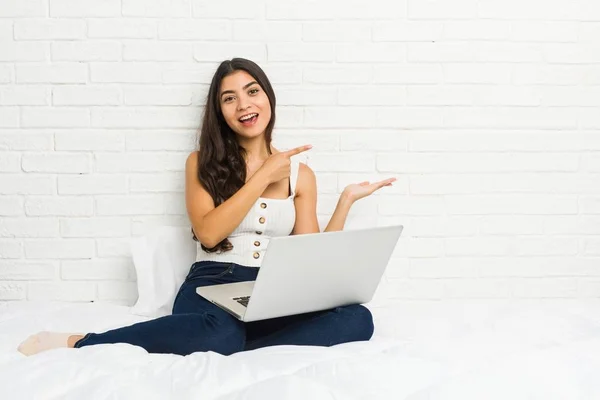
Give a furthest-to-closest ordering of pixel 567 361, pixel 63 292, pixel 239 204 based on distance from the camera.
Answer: pixel 63 292 < pixel 239 204 < pixel 567 361

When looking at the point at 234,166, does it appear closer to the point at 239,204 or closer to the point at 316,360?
the point at 239,204

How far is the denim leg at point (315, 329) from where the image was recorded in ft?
5.36

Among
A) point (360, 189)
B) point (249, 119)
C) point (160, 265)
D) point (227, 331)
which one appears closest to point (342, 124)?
point (360, 189)

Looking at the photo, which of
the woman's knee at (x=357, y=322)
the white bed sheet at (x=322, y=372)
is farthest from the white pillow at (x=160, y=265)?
the woman's knee at (x=357, y=322)

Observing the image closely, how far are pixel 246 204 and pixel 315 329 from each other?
0.44m

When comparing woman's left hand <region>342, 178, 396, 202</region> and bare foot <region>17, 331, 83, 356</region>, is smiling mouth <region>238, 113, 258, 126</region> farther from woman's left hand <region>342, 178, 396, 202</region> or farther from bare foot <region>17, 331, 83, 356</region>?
bare foot <region>17, 331, 83, 356</region>

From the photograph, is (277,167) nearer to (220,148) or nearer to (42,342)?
(220,148)

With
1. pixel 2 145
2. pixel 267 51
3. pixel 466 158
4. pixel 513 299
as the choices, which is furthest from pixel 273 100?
pixel 513 299

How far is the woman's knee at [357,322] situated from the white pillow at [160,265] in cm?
63

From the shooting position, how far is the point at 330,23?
7.14 ft

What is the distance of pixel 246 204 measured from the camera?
1.88m

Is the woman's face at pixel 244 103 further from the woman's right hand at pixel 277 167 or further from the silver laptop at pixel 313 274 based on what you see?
the silver laptop at pixel 313 274

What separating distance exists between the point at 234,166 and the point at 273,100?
0.82 feet

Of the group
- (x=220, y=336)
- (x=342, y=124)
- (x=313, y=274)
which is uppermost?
(x=342, y=124)
